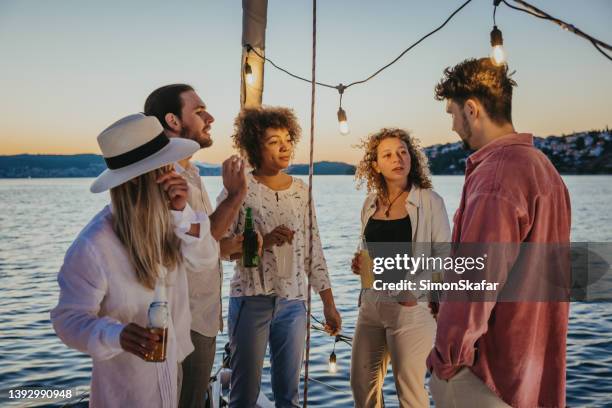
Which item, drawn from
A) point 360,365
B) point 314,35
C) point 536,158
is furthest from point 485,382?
point 314,35

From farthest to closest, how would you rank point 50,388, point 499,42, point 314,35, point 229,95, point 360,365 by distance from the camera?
point 50,388, point 229,95, point 360,365, point 499,42, point 314,35

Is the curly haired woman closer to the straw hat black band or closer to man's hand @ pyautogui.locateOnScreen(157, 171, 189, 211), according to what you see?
Answer: man's hand @ pyautogui.locateOnScreen(157, 171, 189, 211)

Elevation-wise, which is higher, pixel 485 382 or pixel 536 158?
pixel 536 158

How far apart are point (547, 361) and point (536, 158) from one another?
720 millimetres

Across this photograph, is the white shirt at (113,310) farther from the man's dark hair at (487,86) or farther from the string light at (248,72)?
the string light at (248,72)

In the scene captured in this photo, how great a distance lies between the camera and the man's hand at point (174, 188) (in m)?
2.22

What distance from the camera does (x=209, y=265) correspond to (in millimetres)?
2385

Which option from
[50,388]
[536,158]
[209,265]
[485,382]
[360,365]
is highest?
[536,158]

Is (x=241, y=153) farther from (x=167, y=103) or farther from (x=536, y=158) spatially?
(x=536, y=158)

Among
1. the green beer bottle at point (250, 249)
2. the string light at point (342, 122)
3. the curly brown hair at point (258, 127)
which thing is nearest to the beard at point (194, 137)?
the curly brown hair at point (258, 127)

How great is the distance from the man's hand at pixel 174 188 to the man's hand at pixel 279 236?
109 cm

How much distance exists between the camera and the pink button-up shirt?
205cm

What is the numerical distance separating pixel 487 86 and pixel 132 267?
4.67ft

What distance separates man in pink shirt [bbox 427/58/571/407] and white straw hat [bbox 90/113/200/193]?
3.59 ft
